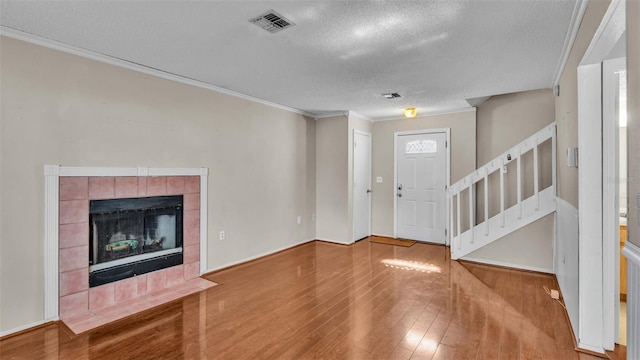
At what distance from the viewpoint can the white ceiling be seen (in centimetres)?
207

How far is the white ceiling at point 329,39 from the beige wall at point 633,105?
96cm

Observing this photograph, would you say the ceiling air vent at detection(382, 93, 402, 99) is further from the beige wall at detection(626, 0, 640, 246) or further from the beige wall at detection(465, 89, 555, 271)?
the beige wall at detection(626, 0, 640, 246)

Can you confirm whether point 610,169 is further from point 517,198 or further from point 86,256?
point 86,256

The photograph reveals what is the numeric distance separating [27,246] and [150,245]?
1025 millimetres

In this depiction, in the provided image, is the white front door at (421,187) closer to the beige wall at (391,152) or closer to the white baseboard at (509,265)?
the beige wall at (391,152)

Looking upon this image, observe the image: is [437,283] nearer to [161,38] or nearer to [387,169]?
[387,169]

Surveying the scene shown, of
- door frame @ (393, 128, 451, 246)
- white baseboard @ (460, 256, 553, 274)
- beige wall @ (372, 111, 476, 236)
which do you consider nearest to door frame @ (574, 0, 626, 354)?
white baseboard @ (460, 256, 553, 274)

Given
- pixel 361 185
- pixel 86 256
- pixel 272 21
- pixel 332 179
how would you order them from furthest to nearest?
pixel 361 185, pixel 332 179, pixel 86 256, pixel 272 21

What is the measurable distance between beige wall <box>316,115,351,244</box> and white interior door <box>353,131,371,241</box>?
0.24m

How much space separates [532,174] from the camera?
422 centimetres

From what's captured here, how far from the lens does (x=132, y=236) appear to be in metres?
3.25

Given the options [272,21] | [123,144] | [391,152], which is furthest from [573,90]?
[123,144]

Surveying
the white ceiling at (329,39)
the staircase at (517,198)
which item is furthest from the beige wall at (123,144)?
the staircase at (517,198)

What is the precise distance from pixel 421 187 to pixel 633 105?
14.6ft
